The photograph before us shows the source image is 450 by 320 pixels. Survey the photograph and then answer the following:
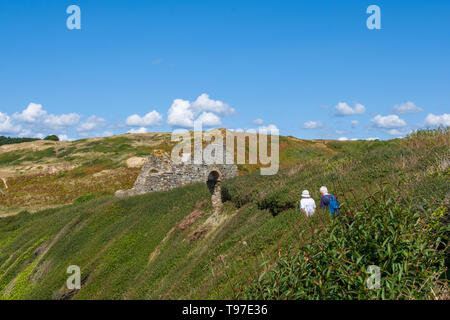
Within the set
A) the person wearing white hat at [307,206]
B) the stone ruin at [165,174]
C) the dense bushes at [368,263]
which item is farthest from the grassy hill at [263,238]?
the stone ruin at [165,174]

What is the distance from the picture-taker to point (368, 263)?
686 centimetres

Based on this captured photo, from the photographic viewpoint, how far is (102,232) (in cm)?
2772

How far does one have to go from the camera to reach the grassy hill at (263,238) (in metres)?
6.83

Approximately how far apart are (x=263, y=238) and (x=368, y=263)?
22.5 ft

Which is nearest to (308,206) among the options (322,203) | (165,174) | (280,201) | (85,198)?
(322,203)

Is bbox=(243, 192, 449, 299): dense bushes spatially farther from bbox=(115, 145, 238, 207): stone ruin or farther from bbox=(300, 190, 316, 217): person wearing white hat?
bbox=(115, 145, 238, 207): stone ruin

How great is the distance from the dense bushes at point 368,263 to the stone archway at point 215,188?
52.1 feet

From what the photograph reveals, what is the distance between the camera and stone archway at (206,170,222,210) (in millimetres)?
23681

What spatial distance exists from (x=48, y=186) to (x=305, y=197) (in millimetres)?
48557

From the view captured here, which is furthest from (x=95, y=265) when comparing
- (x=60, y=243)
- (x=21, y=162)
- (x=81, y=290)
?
(x=21, y=162)

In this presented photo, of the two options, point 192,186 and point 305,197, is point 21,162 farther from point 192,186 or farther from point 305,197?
point 305,197

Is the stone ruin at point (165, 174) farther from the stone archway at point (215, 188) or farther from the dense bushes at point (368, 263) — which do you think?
the dense bushes at point (368, 263)

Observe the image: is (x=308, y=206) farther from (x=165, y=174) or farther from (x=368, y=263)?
(x=165, y=174)

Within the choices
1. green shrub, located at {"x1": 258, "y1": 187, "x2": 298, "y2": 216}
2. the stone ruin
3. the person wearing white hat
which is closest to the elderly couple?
the person wearing white hat
